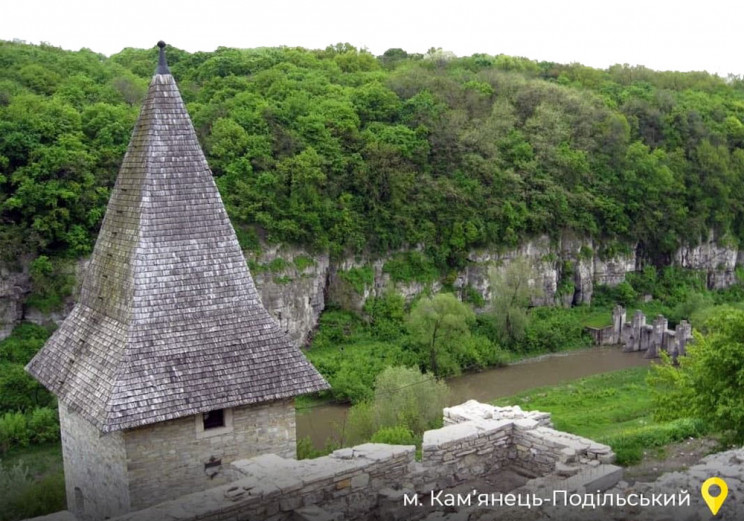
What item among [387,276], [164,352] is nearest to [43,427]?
[164,352]

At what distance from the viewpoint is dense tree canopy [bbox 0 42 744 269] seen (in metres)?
39.5

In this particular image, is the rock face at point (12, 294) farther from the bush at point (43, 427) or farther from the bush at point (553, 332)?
the bush at point (553, 332)

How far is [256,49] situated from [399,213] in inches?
922

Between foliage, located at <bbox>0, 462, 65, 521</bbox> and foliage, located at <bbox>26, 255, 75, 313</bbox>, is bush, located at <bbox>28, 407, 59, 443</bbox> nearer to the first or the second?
foliage, located at <bbox>26, 255, 75, 313</bbox>

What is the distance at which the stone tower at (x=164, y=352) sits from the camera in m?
12.5

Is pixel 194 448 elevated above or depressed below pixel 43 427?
above

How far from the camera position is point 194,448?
1280 cm

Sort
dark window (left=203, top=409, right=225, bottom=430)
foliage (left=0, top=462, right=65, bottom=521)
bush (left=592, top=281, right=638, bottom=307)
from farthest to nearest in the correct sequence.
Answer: bush (left=592, top=281, right=638, bottom=307)
foliage (left=0, top=462, right=65, bottom=521)
dark window (left=203, top=409, right=225, bottom=430)

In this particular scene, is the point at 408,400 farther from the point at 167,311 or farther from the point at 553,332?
the point at 553,332

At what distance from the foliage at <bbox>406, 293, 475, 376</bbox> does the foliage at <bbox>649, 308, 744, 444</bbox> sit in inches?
890

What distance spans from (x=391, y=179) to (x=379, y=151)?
5.98 ft

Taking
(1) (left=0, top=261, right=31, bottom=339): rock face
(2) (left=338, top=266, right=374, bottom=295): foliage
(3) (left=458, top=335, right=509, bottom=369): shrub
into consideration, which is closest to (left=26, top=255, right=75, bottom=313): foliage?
(1) (left=0, top=261, right=31, bottom=339): rock face

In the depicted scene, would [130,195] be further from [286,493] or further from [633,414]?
[633,414]

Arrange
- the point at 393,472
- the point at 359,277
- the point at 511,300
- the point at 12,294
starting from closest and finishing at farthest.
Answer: the point at 393,472 → the point at 12,294 → the point at 511,300 → the point at 359,277
